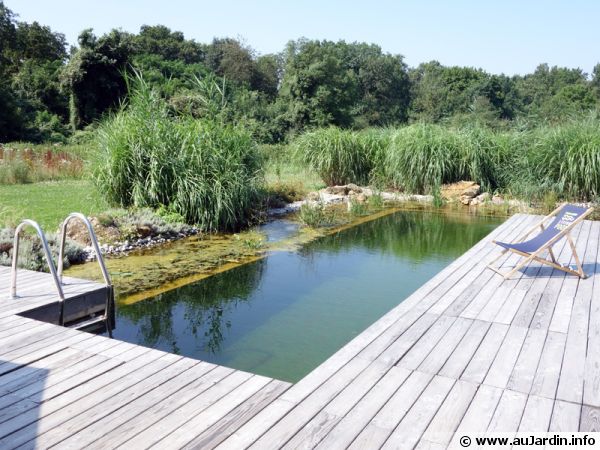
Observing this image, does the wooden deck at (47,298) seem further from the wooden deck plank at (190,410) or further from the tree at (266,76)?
the tree at (266,76)

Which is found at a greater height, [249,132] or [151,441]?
[249,132]

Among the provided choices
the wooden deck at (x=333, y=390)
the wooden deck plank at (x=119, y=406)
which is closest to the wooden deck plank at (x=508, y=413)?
the wooden deck at (x=333, y=390)

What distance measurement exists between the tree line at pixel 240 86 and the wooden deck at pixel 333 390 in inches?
280

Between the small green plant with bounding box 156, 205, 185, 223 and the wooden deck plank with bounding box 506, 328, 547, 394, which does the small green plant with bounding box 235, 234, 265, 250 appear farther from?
the wooden deck plank with bounding box 506, 328, 547, 394

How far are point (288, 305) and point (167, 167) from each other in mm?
4128

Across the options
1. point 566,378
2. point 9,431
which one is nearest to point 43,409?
point 9,431

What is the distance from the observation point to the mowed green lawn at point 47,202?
844 cm

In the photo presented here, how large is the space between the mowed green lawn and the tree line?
1664mm

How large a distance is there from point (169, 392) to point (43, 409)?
59 centimetres

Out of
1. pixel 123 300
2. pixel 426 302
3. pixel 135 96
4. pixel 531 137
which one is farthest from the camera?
pixel 531 137

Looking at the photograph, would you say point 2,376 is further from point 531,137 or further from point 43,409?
point 531,137

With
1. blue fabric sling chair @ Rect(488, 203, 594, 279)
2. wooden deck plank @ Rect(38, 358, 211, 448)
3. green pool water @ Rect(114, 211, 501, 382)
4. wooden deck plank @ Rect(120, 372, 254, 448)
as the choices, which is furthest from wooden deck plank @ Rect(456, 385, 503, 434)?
blue fabric sling chair @ Rect(488, 203, 594, 279)

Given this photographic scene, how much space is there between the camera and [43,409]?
258 cm

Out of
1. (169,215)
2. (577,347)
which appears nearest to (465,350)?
(577,347)
